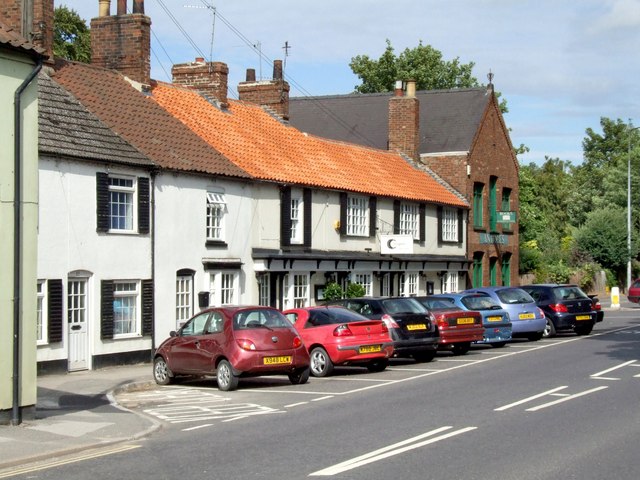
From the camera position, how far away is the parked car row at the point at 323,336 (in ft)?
64.0

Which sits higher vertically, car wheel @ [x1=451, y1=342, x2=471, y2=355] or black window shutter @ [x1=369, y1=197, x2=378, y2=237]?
black window shutter @ [x1=369, y1=197, x2=378, y2=237]

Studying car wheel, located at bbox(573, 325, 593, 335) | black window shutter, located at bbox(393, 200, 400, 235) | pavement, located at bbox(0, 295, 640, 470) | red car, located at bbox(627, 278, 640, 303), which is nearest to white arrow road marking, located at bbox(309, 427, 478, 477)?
pavement, located at bbox(0, 295, 640, 470)

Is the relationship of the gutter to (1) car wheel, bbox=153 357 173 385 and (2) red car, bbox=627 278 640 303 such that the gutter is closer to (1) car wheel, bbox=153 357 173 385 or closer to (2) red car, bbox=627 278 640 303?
(1) car wheel, bbox=153 357 173 385

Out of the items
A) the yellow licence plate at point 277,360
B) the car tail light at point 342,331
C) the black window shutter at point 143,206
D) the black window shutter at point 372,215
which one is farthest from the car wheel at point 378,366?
the black window shutter at point 372,215

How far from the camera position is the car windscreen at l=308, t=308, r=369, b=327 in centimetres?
Result: 2225

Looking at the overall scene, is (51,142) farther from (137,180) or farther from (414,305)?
(414,305)

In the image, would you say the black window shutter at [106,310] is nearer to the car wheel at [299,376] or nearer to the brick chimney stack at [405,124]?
the car wheel at [299,376]

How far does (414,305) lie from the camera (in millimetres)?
25016

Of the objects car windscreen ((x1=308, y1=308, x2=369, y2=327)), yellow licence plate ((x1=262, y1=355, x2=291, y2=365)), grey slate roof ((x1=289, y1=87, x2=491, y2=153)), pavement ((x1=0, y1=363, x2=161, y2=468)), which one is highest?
grey slate roof ((x1=289, y1=87, x2=491, y2=153))

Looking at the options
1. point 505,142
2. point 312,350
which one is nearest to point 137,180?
point 312,350

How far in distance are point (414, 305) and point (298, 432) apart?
457 inches

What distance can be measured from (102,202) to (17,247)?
9722mm

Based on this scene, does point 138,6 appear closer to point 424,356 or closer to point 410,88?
point 424,356

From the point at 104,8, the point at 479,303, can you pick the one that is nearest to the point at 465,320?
the point at 479,303
